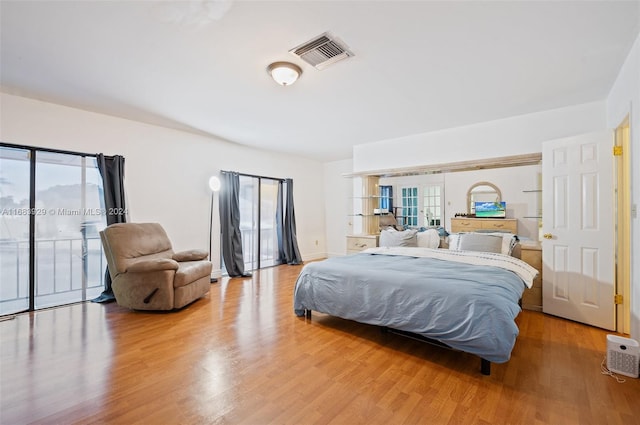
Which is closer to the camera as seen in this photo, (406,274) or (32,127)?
(406,274)

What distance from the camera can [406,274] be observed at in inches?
100

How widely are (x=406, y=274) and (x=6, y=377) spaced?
312 cm

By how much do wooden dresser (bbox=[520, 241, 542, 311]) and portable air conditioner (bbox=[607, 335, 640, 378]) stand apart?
137cm

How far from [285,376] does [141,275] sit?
2.30m

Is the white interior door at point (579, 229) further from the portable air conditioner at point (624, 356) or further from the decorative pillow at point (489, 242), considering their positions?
the portable air conditioner at point (624, 356)

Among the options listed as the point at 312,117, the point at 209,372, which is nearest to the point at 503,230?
the point at 312,117

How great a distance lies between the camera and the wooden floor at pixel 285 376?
1.63 metres

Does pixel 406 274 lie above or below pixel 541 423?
above

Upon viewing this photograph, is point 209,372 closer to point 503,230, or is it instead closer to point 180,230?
point 180,230

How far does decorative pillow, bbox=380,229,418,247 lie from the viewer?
4.10 metres

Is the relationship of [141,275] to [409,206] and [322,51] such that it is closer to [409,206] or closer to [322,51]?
[322,51]

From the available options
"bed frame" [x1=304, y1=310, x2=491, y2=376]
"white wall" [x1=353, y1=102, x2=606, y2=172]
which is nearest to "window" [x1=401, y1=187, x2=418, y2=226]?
"white wall" [x1=353, y1=102, x2=606, y2=172]

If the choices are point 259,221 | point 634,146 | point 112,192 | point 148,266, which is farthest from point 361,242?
point 112,192

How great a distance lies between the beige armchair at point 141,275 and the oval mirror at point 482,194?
387 centimetres
